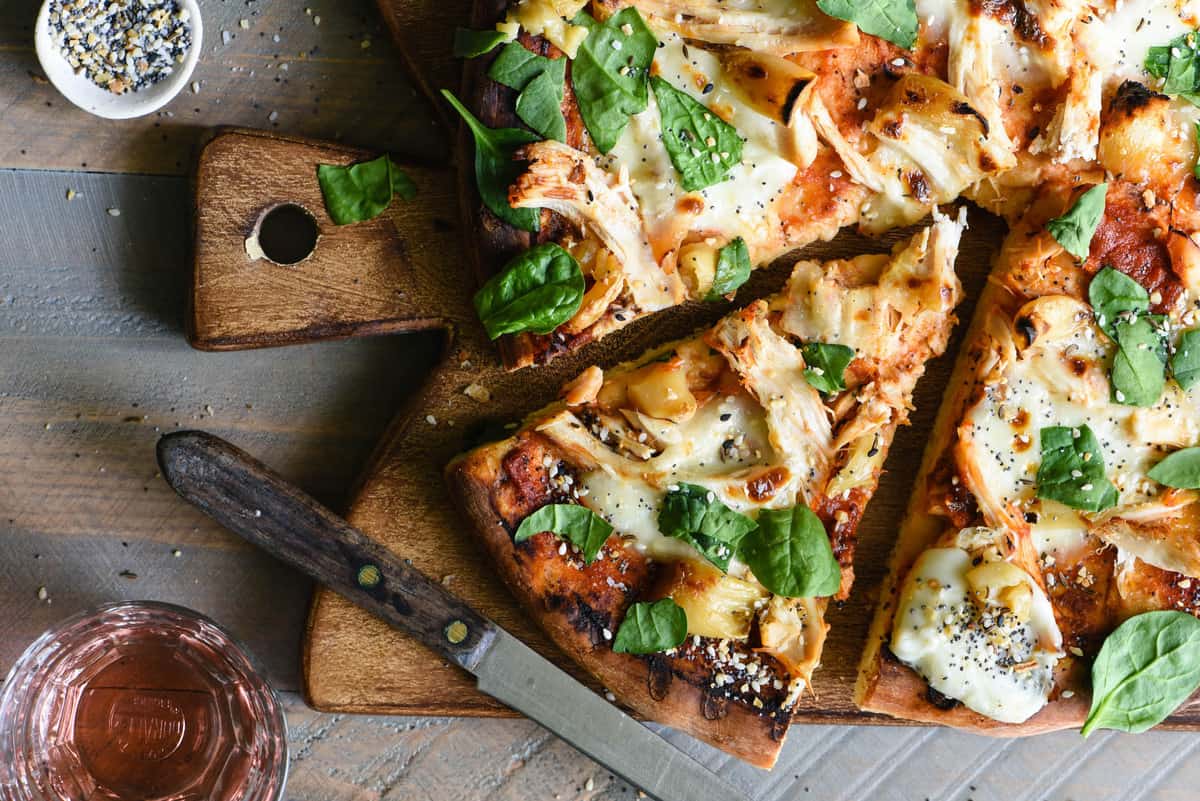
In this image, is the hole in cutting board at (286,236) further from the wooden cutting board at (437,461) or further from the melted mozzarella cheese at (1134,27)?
the melted mozzarella cheese at (1134,27)

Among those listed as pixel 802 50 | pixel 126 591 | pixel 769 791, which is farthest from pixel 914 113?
pixel 126 591

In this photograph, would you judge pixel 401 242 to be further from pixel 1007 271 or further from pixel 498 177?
pixel 1007 271

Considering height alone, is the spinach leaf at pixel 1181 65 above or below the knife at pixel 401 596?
above

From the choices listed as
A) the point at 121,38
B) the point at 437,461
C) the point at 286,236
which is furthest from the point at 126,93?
the point at 437,461

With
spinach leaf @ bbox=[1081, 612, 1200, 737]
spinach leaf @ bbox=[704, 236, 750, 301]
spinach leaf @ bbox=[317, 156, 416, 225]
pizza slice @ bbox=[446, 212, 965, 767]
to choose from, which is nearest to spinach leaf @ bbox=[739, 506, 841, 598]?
pizza slice @ bbox=[446, 212, 965, 767]

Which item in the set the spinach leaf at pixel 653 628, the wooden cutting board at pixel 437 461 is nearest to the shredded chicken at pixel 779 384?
the wooden cutting board at pixel 437 461

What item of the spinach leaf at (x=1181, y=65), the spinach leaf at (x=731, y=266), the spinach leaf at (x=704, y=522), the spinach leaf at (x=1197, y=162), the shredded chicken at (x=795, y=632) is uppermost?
the spinach leaf at (x=1181, y=65)

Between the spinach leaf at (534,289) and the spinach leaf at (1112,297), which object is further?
the spinach leaf at (1112,297)
